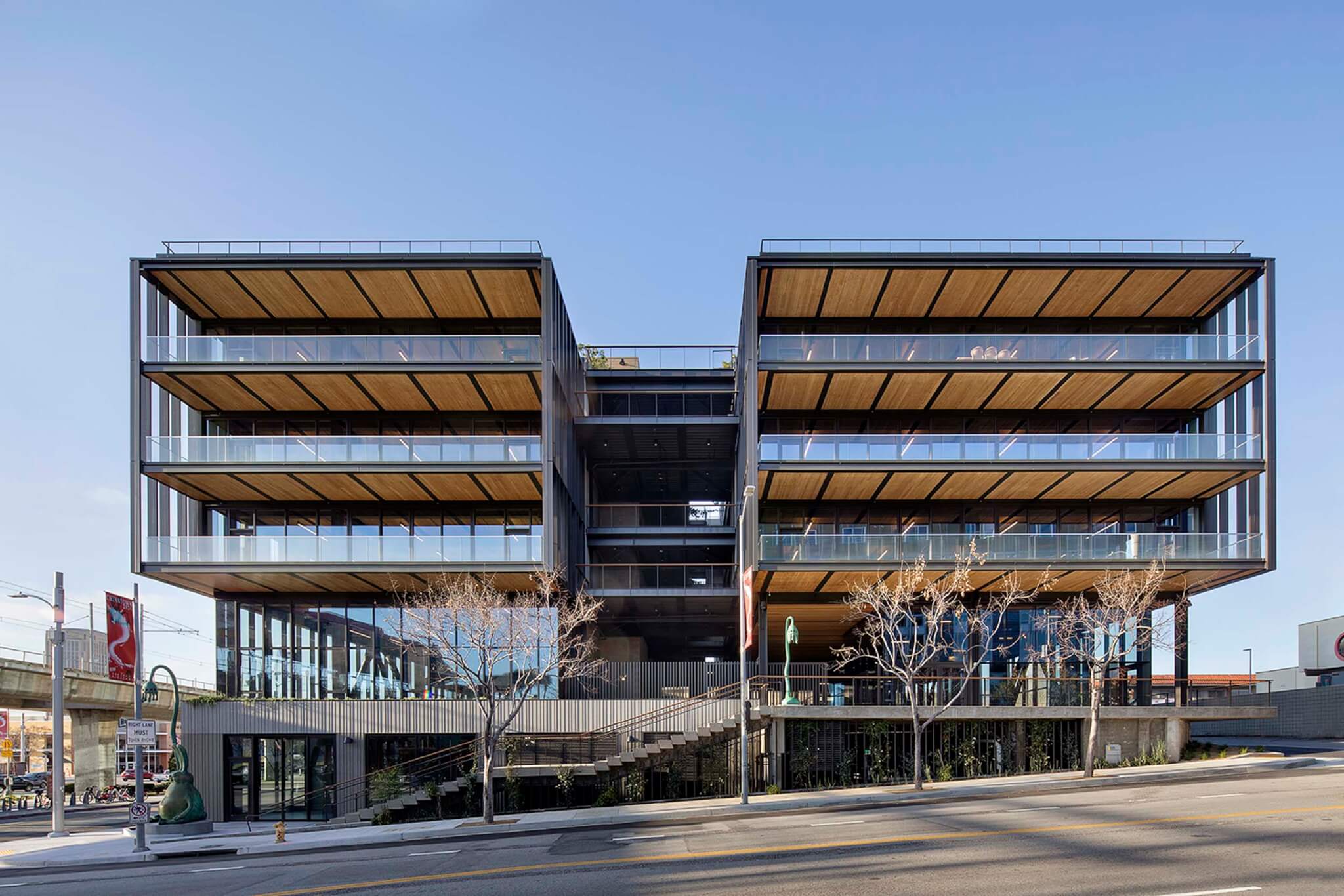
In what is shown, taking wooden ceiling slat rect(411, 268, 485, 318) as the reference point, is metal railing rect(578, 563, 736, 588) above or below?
below

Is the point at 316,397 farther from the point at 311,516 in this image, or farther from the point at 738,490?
the point at 738,490

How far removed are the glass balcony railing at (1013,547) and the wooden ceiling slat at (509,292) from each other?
12.3 meters

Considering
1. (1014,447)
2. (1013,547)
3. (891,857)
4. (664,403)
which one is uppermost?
(664,403)

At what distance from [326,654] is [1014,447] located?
2565 centimetres

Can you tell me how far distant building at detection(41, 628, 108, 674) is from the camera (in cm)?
7431

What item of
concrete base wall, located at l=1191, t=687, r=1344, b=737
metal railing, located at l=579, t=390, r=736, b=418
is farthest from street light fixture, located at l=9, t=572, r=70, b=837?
concrete base wall, located at l=1191, t=687, r=1344, b=737

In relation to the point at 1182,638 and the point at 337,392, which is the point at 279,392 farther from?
the point at 1182,638

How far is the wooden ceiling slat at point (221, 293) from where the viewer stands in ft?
112

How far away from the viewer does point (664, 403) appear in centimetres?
4609

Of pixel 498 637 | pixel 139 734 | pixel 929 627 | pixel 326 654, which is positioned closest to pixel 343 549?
pixel 326 654

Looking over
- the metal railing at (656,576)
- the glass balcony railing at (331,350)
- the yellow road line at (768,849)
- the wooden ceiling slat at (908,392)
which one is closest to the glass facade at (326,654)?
the metal railing at (656,576)

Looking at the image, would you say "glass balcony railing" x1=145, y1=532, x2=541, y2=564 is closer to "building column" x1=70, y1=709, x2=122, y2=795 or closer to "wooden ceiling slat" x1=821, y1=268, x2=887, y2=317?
"wooden ceiling slat" x1=821, y1=268, x2=887, y2=317

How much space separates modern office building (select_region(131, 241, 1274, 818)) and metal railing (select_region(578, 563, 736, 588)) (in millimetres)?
118

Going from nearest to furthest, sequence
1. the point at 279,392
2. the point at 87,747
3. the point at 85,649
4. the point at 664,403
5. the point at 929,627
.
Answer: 1. the point at 929,627
2. the point at 279,392
3. the point at 664,403
4. the point at 87,747
5. the point at 85,649
